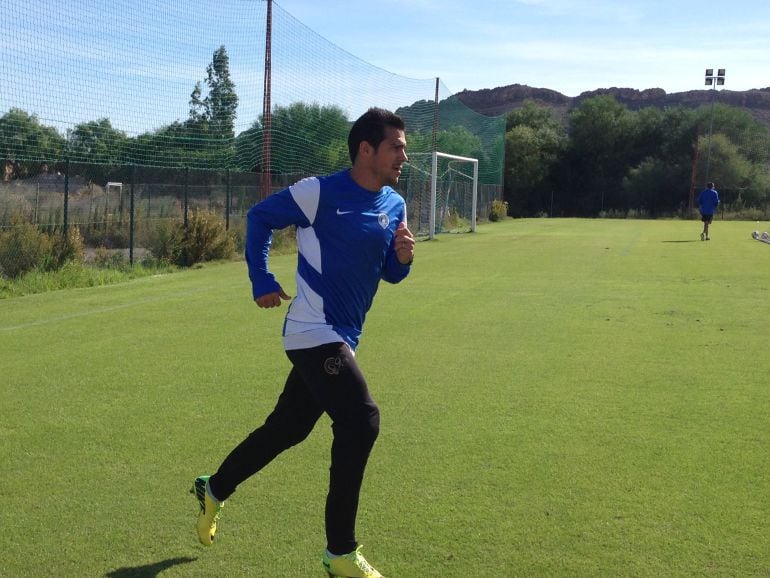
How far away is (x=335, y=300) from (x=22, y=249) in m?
13.4

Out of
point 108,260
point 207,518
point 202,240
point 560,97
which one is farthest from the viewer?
point 560,97

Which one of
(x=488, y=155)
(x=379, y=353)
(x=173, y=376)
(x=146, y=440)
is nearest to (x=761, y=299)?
(x=379, y=353)

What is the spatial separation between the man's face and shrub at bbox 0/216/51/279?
13.0 m

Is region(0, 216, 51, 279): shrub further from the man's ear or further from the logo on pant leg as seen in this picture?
the logo on pant leg

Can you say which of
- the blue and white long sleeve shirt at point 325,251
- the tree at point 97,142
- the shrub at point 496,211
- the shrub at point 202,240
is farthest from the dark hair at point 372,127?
the shrub at point 496,211

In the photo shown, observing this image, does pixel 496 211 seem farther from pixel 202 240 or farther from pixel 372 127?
pixel 372 127

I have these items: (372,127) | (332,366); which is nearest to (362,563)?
(332,366)

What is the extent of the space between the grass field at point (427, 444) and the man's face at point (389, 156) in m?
1.72

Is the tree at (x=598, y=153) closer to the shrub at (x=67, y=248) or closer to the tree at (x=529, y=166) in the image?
the tree at (x=529, y=166)

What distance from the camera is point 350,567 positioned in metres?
3.72

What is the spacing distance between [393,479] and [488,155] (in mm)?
46199

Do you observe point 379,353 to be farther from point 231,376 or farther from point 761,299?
point 761,299

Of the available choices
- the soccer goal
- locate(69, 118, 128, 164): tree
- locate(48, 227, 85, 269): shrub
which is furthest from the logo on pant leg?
the soccer goal

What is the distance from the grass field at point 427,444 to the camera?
417 centimetres
